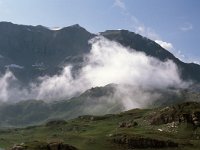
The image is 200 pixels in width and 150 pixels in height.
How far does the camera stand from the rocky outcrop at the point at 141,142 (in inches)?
6983

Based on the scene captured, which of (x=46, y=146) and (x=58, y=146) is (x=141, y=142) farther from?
(x=46, y=146)

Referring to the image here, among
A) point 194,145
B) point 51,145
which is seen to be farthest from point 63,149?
point 194,145

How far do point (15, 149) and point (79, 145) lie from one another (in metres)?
28.8

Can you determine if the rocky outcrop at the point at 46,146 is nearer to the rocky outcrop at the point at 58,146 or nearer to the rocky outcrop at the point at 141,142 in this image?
the rocky outcrop at the point at 58,146

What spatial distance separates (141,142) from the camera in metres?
182

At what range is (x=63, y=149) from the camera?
519 ft

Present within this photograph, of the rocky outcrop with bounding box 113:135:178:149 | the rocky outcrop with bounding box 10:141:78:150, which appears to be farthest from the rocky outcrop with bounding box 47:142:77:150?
the rocky outcrop with bounding box 113:135:178:149

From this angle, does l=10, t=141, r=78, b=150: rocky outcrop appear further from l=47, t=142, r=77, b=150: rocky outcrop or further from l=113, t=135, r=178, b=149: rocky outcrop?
l=113, t=135, r=178, b=149: rocky outcrop

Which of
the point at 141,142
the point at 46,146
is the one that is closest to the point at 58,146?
the point at 46,146

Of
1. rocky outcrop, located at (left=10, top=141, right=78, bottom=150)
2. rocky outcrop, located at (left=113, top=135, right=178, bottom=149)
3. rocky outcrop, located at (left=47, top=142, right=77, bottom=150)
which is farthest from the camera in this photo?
rocky outcrop, located at (left=113, top=135, right=178, bottom=149)

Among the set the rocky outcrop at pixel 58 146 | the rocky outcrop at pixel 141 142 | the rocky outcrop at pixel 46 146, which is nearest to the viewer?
the rocky outcrop at pixel 46 146

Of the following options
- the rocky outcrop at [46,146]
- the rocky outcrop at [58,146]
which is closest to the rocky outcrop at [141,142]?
the rocky outcrop at [46,146]

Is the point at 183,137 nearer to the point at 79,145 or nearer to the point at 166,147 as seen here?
the point at 166,147

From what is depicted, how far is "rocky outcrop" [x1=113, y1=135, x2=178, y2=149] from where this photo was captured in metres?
177
